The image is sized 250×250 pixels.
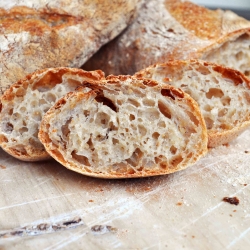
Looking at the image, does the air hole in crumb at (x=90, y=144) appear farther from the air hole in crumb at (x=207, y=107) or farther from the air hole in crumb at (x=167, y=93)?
the air hole in crumb at (x=207, y=107)

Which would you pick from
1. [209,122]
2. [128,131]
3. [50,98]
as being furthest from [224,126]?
[50,98]

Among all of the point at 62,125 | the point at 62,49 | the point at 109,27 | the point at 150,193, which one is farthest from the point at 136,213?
the point at 109,27

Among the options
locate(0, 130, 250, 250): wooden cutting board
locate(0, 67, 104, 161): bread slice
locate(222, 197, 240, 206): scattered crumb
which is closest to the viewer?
locate(0, 130, 250, 250): wooden cutting board

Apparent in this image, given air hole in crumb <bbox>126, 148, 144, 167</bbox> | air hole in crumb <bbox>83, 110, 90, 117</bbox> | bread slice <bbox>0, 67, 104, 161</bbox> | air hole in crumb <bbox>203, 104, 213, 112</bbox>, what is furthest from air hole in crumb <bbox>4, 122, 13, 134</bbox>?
air hole in crumb <bbox>203, 104, 213, 112</bbox>

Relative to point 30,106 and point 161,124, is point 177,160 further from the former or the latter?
point 30,106

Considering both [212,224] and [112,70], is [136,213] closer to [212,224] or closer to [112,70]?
[212,224]

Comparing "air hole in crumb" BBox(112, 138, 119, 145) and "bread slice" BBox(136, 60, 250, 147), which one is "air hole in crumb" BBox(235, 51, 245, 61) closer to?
"bread slice" BBox(136, 60, 250, 147)

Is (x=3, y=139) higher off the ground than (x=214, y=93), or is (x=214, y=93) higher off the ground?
(x=214, y=93)
